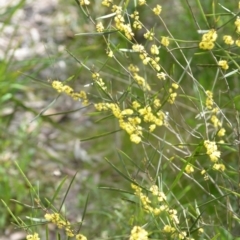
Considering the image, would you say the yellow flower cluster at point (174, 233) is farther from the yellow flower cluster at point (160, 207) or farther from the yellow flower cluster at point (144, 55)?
the yellow flower cluster at point (144, 55)

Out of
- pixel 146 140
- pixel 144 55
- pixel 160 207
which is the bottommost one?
pixel 146 140

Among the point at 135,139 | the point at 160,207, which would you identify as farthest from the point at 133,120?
the point at 160,207

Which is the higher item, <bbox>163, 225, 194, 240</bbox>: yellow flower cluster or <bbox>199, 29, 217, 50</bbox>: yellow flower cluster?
<bbox>199, 29, 217, 50</bbox>: yellow flower cluster

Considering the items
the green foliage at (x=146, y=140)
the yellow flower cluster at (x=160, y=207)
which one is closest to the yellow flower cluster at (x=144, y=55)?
the green foliage at (x=146, y=140)

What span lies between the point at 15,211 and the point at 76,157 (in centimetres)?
40

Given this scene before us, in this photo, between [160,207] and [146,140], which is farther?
[146,140]

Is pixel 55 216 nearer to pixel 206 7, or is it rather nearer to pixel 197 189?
pixel 197 189

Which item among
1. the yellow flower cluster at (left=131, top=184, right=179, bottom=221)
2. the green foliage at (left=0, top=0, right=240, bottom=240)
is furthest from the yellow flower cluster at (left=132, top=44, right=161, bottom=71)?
the yellow flower cluster at (left=131, top=184, right=179, bottom=221)

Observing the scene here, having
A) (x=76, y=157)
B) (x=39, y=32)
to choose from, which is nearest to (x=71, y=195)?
(x=76, y=157)

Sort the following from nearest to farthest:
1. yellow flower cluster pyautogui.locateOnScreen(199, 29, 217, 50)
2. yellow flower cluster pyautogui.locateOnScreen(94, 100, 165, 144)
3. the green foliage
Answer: yellow flower cluster pyautogui.locateOnScreen(199, 29, 217, 50)
yellow flower cluster pyautogui.locateOnScreen(94, 100, 165, 144)
the green foliage

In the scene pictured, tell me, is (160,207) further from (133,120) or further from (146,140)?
(146,140)

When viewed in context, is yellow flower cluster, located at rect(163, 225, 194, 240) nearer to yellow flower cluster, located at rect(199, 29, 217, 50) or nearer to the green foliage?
the green foliage

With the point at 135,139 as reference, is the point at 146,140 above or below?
below

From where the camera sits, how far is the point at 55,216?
88 cm
